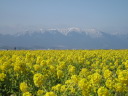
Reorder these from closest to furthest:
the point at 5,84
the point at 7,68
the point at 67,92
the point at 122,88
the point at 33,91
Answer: the point at 122,88
the point at 67,92
the point at 33,91
the point at 5,84
the point at 7,68

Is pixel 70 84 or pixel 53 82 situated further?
pixel 53 82

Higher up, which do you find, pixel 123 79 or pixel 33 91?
pixel 123 79

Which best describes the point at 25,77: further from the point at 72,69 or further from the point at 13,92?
the point at 72,69

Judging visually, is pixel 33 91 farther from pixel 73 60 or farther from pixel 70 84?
pixel 73 60

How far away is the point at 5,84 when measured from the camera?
9.59m

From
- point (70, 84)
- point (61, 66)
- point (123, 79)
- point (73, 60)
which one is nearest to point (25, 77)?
point (61, 66)

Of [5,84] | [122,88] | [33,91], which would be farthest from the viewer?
[5,84]

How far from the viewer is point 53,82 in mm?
9695

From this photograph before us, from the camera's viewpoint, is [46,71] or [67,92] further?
[46,71]

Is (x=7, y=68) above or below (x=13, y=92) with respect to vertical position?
above

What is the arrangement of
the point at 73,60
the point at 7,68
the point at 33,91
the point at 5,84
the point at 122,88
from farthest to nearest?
the point at 73,60 < the point at 7,68 < the point at 5,84 < the point at 33,91 < the point at 122,88

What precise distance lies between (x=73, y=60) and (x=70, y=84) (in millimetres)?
7867

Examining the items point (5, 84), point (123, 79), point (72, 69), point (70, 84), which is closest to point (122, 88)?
point (123, 79)

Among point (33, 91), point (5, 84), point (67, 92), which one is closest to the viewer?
point (67, 92)
